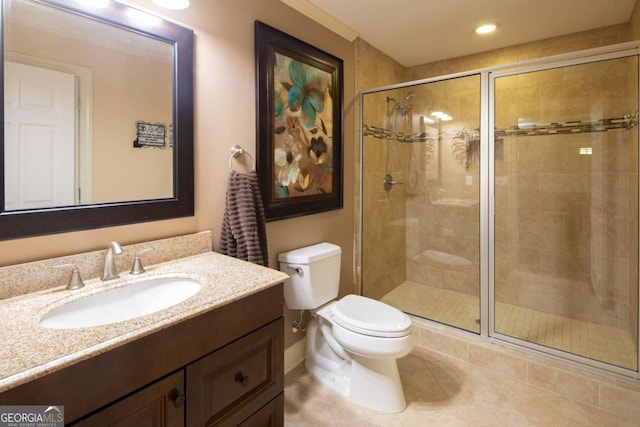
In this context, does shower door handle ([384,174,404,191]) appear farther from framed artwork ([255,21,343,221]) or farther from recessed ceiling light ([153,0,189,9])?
recessed ceiling light ([153,0,189,9])

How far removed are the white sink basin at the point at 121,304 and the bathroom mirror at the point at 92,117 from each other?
0.93 feet

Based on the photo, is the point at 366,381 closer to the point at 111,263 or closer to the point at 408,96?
the point at 111,263

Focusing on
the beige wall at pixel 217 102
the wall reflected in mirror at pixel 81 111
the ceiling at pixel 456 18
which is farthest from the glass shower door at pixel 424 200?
the wall reflected in mirror at pixel 81 111

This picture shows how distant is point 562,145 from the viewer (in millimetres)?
2443

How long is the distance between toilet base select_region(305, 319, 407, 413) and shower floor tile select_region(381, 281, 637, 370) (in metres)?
0.89

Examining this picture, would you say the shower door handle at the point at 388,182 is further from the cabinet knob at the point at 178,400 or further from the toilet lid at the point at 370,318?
the cabinet knob at the point at 178,400

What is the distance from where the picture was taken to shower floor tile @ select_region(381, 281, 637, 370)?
2025 millimetres

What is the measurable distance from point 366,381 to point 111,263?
1.39 metres

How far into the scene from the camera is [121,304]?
1.17 meters

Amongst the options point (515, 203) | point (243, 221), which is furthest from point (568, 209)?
point (243, 221)

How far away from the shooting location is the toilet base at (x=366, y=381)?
1.77 metres

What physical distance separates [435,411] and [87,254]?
182 centimetres

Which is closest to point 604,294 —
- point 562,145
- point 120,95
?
point 562,145

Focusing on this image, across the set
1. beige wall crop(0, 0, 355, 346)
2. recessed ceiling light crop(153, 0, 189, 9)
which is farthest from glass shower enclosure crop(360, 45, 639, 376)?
recessed ceiling light crop(153, 0, 189, 9)
